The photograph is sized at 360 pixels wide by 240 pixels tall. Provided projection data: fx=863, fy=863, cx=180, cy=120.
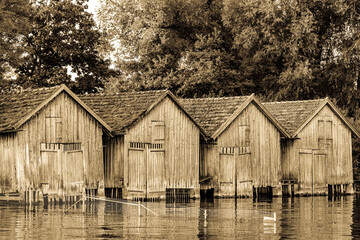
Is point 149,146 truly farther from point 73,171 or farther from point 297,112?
point 297,112

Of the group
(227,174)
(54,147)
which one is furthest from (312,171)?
(54,147)

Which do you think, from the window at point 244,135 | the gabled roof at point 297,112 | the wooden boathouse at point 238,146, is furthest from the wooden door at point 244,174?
the gabled roof at point 297,112

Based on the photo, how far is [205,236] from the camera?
2798 centimetres

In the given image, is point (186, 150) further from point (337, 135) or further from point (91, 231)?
point (91, 231)

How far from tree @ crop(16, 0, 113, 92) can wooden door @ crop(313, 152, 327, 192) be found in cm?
2305

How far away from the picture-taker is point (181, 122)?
46656 millimetres

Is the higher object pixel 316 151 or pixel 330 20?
pixel 330 20

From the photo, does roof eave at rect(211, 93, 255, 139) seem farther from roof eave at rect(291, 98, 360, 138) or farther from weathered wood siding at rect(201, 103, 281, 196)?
A: roof eave at rect(291, 98, 360, 138)

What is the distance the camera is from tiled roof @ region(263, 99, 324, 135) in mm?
52875

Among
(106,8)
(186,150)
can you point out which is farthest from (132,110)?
(106,8)

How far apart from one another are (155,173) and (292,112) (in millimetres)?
12453

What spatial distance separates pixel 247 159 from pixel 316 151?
615 centimetres

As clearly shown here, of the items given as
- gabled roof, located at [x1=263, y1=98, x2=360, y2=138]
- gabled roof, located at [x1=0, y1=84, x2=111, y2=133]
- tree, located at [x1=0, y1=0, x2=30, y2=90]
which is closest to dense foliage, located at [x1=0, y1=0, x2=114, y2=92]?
tree, located at [x1=0, y1=0, x2=30, y2=90]

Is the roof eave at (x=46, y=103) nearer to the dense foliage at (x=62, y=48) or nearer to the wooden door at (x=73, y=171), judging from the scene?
the wooden door at (x=73, y=171)
